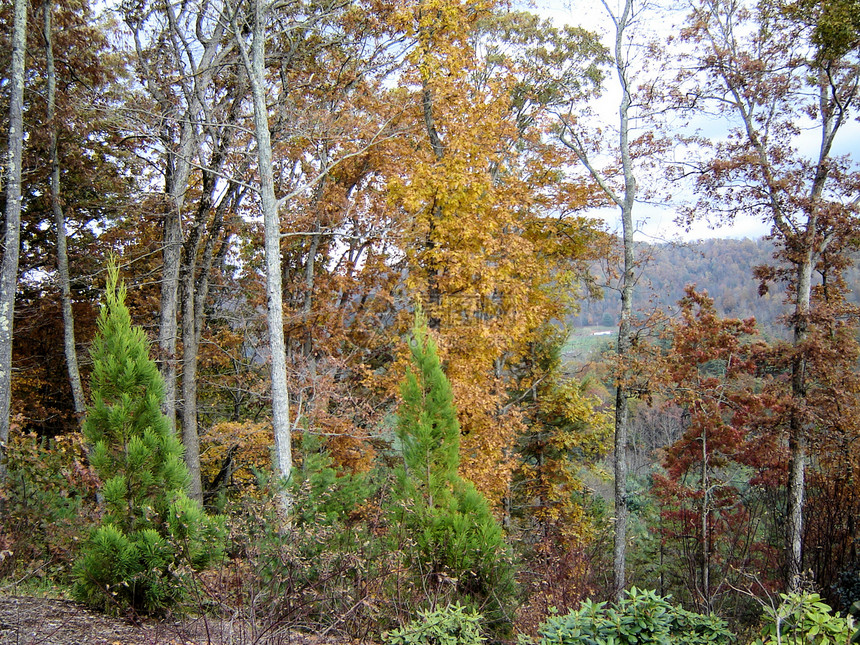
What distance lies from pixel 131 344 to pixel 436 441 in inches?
143

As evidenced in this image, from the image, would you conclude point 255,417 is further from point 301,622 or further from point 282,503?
point 301,622

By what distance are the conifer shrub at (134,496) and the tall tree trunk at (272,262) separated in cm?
260

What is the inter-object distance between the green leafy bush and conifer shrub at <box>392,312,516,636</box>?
180 cm

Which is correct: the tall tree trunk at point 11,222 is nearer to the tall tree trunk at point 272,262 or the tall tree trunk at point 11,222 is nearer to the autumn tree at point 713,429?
the tall tree trunk at point 272,262

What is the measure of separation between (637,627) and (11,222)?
35.1 feet

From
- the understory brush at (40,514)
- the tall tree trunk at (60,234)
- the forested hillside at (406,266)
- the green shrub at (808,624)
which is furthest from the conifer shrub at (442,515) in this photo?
the tall tree trunk at (60,234)

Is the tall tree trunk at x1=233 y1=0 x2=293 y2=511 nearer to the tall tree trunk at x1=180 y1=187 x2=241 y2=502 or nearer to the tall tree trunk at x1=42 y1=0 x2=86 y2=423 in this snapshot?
the tall tree trunk at x1=180 y1=187 x2=241 y2=502

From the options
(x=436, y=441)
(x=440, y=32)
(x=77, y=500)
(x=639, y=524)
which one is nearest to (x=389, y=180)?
(x=440, y=32)

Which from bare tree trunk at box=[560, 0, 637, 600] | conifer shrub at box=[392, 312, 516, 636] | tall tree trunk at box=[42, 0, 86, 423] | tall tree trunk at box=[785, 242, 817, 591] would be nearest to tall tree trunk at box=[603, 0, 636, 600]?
bare tree trunk at box=[560, 0, 637, 600]

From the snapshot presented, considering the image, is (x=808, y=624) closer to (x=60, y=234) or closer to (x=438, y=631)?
(x=438, y=631)

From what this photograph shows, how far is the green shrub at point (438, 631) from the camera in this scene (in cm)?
405

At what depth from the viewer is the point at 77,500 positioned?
7.69m

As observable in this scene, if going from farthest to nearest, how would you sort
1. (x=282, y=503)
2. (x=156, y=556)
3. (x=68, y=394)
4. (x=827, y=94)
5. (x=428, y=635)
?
(x=68, y=394) → (x=827, y=94) → (x=282, y=503) → (x=156, y=556) → (x=428, y=635)

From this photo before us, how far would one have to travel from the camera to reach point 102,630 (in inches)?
180
